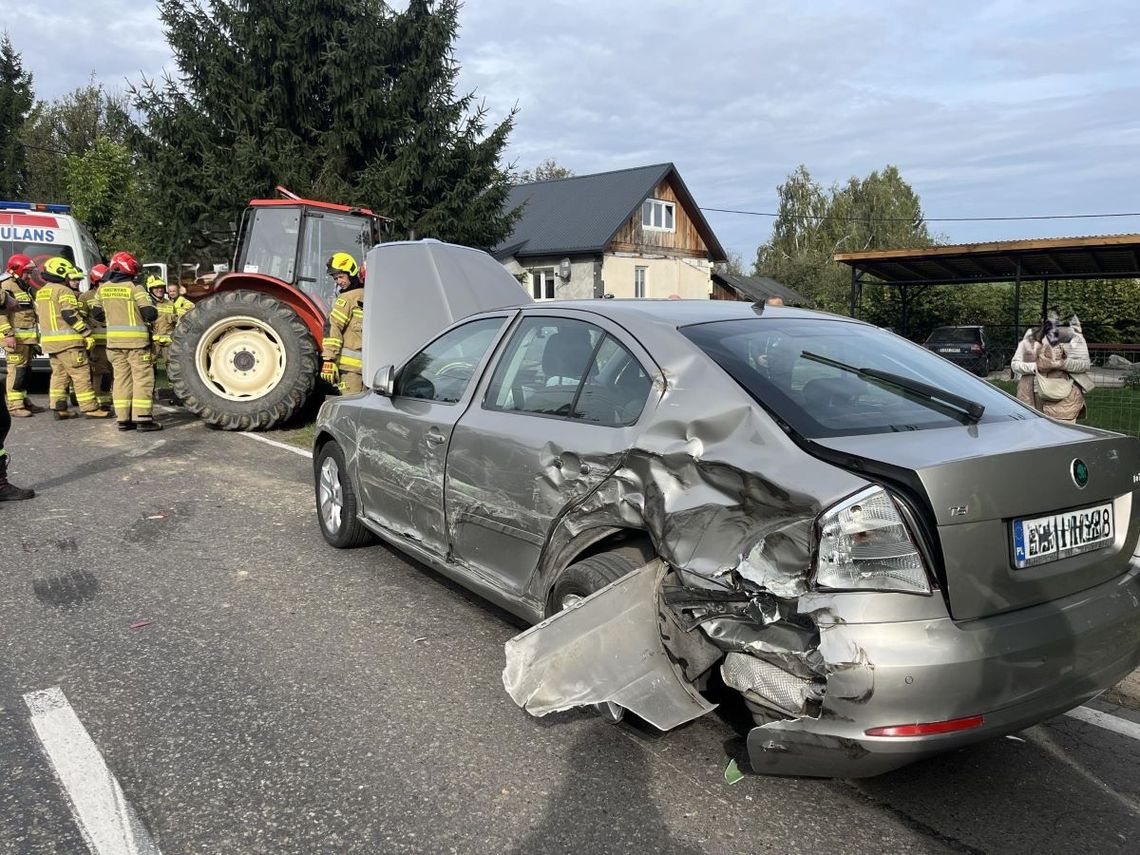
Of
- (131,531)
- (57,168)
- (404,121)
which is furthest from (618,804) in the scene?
(57,168)

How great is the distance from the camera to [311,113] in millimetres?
17859

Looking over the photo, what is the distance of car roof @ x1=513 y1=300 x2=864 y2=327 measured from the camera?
3.45 meters

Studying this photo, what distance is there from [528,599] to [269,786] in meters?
1.17

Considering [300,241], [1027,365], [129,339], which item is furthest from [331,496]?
[1027,365]

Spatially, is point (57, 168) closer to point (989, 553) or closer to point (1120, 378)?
point (1120, 378)

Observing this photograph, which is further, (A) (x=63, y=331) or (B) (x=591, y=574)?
(A) (x=63, y=331)

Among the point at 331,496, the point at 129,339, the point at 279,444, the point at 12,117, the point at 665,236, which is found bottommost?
the point at 279,444

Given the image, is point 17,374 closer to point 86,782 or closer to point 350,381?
point 350,381

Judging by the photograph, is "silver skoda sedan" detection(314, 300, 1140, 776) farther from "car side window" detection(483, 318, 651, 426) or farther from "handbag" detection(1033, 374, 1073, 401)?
"handbag" detection(1033, 374, 1073, 401)

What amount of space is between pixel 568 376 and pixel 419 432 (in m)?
1.05

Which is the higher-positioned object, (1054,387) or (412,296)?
(412,296)

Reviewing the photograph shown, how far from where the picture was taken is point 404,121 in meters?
17.7

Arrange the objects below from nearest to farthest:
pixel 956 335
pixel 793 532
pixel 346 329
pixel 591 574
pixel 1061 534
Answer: pixel 793 532 → pixel 1061 534 → pixel 591 574 → pixel 346 329 → pixel 956 335

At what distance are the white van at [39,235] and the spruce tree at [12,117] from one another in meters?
24.9
